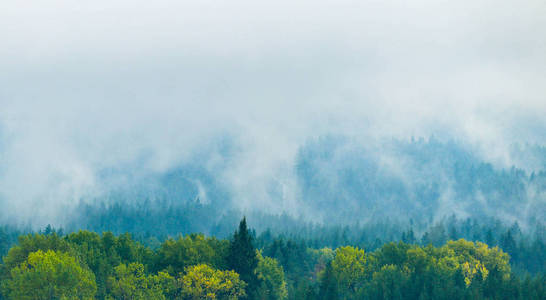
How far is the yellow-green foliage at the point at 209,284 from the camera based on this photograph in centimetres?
12606

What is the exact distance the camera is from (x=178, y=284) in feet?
420

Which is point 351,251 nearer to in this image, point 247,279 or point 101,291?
point 247,279

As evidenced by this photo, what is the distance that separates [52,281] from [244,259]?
124ft

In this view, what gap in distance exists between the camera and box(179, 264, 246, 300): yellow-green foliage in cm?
12606

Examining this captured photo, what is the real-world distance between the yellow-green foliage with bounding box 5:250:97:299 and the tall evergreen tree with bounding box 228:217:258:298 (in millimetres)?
29210

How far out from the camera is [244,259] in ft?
437

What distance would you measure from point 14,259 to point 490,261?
12538 cm

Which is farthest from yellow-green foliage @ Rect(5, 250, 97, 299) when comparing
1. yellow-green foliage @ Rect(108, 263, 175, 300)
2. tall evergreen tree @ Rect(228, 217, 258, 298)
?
tall evergreen tree @ Rect(228, 217, 258, 298)

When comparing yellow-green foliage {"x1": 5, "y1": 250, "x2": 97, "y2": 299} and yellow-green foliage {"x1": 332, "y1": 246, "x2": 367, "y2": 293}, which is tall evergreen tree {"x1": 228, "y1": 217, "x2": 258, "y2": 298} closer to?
yellow-green foliage {"x1": 5, "y1": 250, "x2": 97, "y2": 299}

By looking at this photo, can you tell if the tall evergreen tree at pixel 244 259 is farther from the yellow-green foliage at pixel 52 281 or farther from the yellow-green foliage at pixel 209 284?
the yellow-green foliage at pixel 52 281

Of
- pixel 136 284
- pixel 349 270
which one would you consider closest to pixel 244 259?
pixel 136 284

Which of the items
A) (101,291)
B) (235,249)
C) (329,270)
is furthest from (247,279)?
(101,291)

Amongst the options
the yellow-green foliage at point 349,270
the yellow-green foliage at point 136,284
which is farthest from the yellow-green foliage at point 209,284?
the yellow-green foliage at point 349,270

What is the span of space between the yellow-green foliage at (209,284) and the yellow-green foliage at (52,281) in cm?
1913
